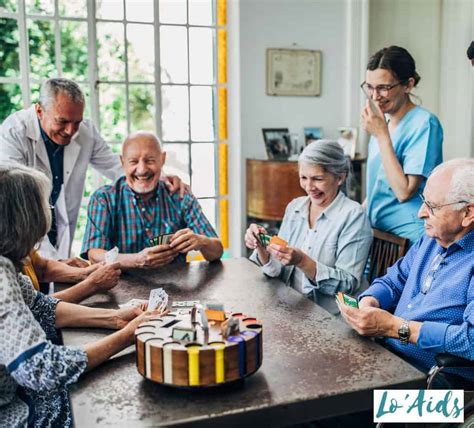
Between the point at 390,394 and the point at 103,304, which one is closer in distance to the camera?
the point at 390,394

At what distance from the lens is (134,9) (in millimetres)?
4375

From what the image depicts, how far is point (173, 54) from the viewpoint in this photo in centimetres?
456

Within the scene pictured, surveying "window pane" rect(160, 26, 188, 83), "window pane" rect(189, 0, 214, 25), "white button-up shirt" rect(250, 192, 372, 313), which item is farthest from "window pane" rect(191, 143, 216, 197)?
"white button-up shirt" rect(250, 192, 372, 313)

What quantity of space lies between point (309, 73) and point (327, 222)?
266cm

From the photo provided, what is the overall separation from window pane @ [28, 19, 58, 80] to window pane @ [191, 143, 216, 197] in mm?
1285

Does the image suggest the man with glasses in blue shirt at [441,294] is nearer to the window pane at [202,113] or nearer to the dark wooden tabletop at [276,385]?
the dark wooden tabletop at [276,385]

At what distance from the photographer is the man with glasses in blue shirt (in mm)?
1604

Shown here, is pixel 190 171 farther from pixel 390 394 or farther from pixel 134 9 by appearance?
pixel 390 394

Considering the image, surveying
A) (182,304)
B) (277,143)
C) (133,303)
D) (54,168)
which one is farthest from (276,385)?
A: (277,143)

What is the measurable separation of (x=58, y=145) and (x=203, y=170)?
188 centimetres

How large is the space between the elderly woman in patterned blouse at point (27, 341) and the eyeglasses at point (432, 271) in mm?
908

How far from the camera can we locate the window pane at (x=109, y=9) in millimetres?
4266

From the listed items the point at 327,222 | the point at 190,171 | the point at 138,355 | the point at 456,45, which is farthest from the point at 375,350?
the point at 456,45

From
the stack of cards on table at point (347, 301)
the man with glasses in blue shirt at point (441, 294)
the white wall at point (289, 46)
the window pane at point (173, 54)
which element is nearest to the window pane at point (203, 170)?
the white wall at point (289, 46)
